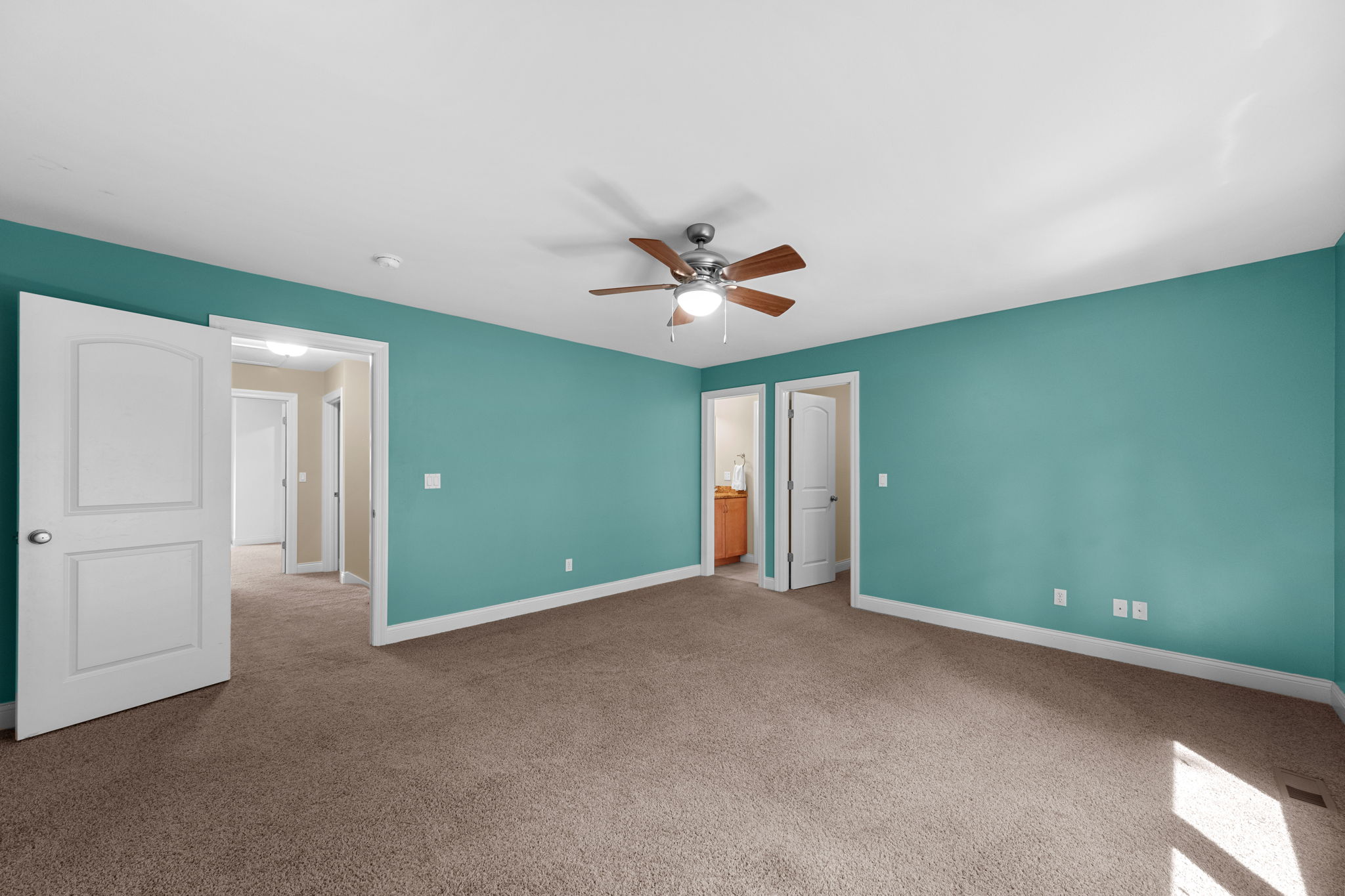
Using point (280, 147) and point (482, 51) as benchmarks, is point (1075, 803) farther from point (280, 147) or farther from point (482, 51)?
point (280, 147)

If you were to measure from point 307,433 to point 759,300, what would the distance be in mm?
6228

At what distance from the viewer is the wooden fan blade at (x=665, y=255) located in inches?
91.6

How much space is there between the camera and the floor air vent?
82.9 inches

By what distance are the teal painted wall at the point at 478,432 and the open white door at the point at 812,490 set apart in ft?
4.02

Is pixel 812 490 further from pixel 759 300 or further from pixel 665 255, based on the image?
pixel 665 255

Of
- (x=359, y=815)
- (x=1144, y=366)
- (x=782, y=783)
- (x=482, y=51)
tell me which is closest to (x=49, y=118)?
(x=482, y=51)

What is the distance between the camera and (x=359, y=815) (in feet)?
6.59

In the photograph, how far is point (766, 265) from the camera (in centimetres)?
251

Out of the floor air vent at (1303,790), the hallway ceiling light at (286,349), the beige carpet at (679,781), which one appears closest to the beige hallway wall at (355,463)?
the hallway ceiling light at (286,349)

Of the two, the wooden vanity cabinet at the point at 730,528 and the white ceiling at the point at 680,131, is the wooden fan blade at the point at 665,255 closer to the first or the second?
the white ceiling at the point at 680,131

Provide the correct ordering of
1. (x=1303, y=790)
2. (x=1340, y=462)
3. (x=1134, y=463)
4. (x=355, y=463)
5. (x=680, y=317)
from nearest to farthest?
(x=1303, y=790)
(x=1340, y=462)
(x=680, y=317)
(x=1134, y=463)
(x=355, y=463)

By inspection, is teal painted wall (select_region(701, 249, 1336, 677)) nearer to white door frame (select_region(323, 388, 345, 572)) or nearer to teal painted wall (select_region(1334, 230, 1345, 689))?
teal painted wall (select_region(1334, 230, 1345, 689))

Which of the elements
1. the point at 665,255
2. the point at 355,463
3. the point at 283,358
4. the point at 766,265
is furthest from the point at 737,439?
the point at 283,358

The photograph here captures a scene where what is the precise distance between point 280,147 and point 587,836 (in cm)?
273
